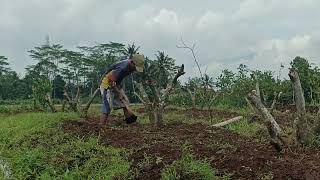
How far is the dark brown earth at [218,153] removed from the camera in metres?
4.79

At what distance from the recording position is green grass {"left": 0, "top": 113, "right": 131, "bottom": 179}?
230 inches

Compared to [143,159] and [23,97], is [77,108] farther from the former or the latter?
[23,97]

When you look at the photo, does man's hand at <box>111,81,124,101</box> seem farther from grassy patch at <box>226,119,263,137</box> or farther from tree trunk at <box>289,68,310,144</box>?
tree trunk at <box>289,68,310,144</box>

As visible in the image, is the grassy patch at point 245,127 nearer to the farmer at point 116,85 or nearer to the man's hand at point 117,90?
the farmer at point 116,85

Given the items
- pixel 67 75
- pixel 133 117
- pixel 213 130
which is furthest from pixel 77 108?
pixel 67 75

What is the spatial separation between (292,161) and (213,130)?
360 centimetres

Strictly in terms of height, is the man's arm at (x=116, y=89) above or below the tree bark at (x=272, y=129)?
above

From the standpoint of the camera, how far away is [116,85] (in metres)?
10.0

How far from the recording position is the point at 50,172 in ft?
20.0

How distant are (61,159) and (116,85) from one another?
3626 mm

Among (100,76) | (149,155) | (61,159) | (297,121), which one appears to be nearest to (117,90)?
(61,159)

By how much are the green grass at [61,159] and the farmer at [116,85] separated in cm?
158

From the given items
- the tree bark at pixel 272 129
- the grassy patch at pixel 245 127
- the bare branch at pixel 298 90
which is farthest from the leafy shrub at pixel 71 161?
the grassy patch at pixel 245 127

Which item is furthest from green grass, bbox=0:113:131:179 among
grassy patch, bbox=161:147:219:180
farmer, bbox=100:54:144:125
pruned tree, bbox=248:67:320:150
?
pruned tree, bbox=248:67:320:150
